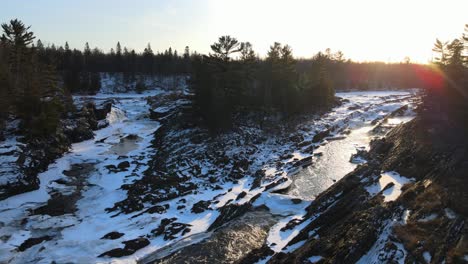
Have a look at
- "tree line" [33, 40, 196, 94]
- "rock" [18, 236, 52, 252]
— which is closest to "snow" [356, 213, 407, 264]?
"rock" [18, 236, 52, 252]

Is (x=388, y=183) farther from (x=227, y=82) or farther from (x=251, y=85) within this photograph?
(x=251, y=85)

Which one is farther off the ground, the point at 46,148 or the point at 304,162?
the point at 46,148

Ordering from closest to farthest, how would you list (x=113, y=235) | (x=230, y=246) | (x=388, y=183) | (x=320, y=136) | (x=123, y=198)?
(x=230, y=246) < (x=388, y=183) < (x=113, y=235) < (x=123, y=198) < (x=320, y=136)

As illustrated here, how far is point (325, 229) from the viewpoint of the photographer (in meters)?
15.9

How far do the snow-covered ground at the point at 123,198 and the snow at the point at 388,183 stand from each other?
0.55 meters

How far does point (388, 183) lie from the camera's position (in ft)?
60.2

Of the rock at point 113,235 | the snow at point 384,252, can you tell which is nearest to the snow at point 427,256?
the snow at point 384,252

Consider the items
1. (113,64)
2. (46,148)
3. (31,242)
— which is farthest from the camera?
(113,64)

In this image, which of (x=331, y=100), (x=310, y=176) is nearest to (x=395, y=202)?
(x=310, y=176)

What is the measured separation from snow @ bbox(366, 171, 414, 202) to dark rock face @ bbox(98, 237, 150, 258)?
40.7 ft

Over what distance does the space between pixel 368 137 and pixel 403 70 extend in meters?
110

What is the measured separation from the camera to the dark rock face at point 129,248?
17438mm

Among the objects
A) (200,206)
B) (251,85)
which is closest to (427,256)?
(200,206)

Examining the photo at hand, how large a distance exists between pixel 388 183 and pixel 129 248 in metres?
14.2
